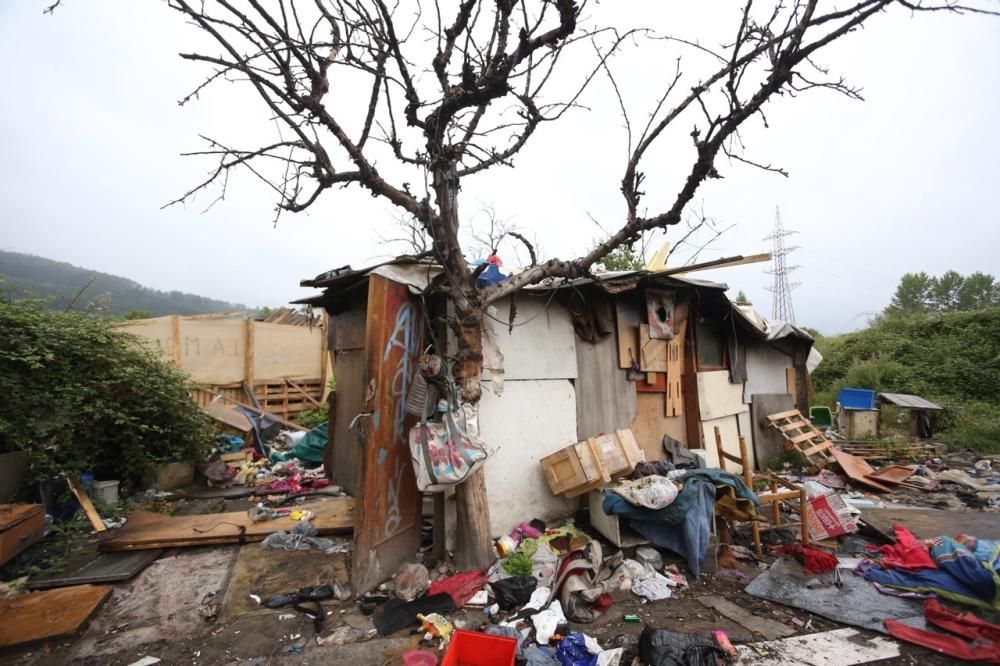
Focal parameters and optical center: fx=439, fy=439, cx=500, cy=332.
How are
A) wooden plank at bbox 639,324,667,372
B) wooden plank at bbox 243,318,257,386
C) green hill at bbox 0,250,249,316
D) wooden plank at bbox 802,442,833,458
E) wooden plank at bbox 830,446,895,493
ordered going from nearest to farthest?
wooden plank at bbox 639,324,667,372 < wooden plank at bbox 830,446,895,493 < wooden plank at bbox 802,442,833,458 < wooden plank at bbox 243,318,257,386 < green hill at bbox 0,250,249,316

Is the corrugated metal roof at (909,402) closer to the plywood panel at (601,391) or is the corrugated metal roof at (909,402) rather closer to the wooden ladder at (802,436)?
→ the wooden ladder at (802,436)

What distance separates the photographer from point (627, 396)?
6047 millimetres

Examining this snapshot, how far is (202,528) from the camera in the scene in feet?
16.2

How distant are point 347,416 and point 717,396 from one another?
5.77 meters

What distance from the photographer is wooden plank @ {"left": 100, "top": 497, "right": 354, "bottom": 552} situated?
4.60m

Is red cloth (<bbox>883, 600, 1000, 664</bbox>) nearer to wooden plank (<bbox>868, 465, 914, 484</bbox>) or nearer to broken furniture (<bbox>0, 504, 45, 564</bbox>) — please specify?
wooden plank (<bbox>868, 465, 914, 484</bbox>)

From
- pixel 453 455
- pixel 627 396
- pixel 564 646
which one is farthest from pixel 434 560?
pixel 627 396

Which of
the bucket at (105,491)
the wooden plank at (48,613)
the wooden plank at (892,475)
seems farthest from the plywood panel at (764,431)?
the bucket at (105,491)

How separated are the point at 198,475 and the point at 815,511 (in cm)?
856

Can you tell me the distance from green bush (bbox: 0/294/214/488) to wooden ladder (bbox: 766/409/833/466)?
9.65 metres

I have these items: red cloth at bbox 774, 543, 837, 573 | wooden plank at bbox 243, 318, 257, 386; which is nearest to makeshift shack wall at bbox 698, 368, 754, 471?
red cloth at bbox 774, 543, 837, 573

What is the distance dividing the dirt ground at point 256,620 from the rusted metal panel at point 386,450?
0.42m

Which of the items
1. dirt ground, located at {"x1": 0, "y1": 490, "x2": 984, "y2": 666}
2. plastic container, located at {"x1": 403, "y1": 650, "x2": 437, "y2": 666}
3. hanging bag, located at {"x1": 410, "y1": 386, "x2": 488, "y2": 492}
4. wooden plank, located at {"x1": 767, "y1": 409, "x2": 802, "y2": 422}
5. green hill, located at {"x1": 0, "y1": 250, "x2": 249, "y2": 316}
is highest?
green hill, located at {"x1": 0, "y1": 250, "x2": 249, "y2": 316}

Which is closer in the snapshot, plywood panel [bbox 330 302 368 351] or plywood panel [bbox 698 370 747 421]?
plywood panel [bbox 330 302 368 351]
